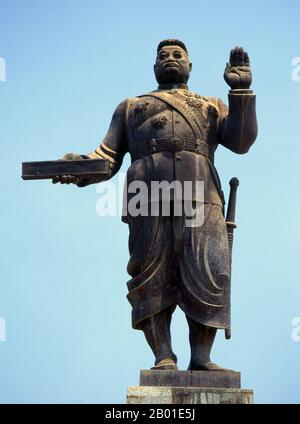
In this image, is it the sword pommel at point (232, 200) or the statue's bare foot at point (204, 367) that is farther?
the sword pommel at point (232, 200)

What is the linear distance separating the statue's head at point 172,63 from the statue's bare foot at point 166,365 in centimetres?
350

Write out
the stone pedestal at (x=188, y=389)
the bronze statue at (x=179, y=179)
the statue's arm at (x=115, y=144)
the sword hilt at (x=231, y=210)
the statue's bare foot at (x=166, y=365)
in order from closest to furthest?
the stone pedestal at (x=188, y=389) → the statue's bare foot at (x=166, y=365) → the bronze statue at (x=179, y=179) → the sword hilt at (x=231, y=210) → the statue's arm at (x=115, y=144)

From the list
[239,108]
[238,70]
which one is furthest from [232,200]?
[238,70]

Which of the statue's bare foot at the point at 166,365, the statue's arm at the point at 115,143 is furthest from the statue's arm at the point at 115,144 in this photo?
the statue's bare foot at the point at 166,365

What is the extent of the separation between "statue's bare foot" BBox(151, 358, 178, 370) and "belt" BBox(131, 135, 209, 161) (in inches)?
95.7

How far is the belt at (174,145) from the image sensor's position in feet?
46.4

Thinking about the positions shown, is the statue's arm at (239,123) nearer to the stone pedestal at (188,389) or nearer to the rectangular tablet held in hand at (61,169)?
the rectangular tablet held in hand at (61,169)

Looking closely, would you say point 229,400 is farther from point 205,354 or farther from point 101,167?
point 101,167

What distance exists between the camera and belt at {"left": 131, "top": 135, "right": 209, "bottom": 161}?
14148 mm

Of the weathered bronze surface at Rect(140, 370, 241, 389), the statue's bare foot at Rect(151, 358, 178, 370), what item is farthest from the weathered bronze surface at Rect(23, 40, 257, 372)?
the weathered bronze surface at Rect(140, 370, 241, 389)

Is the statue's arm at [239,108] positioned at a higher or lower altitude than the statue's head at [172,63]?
lower

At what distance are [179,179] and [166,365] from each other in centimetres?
215

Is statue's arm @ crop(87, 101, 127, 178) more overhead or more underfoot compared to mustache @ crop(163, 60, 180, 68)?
more underfoot

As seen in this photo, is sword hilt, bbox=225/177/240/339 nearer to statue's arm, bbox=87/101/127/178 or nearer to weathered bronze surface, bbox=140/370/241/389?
statue's arm, bbox=87/101/127/178
